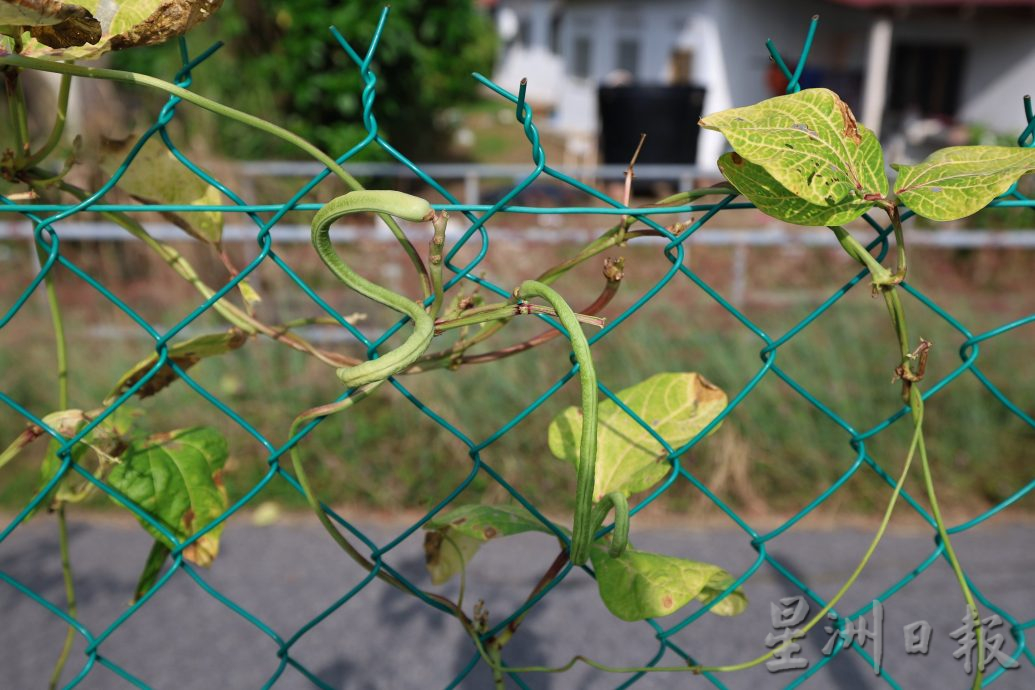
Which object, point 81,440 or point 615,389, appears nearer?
point 81,440

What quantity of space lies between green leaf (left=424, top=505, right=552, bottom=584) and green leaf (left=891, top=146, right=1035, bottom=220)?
0.57m

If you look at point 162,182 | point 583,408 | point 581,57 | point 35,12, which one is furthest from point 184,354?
point 581,57

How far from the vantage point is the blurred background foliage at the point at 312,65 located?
7277mm

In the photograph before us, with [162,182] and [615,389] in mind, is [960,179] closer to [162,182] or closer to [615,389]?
[162,182]

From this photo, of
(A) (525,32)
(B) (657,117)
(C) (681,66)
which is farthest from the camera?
(A) (525,32)

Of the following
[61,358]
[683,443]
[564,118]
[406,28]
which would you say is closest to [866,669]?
[683,443]

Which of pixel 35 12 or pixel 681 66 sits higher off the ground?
pixel 35 12

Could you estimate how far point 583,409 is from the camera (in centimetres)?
87

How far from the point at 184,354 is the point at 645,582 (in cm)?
65

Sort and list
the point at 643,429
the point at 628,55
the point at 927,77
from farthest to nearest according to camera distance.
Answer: the point at 628,55, the point at 927,77, the point at 643,429

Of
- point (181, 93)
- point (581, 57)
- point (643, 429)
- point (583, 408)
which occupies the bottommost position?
point (581, 57)

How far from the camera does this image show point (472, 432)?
3420mm

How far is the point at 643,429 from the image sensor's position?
3.71ft

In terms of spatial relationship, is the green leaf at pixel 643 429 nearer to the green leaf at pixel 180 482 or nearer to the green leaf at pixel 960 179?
the green leaf at pixel 960 179
